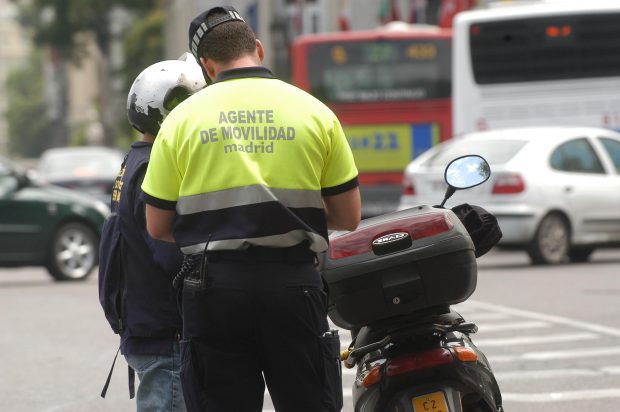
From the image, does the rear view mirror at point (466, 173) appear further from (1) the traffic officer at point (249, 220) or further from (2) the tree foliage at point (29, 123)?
(2) the tree foliage at point (29, 123)

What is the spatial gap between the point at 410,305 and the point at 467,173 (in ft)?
1.97

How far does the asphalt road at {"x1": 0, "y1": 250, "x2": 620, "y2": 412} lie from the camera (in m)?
8.36

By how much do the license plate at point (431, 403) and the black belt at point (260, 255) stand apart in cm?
69

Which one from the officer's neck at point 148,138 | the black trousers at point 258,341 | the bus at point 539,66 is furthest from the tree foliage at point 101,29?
the black trousers at point 258,341

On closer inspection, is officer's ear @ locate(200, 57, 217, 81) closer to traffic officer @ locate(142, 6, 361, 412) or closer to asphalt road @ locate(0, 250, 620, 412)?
traffic officer @ locate(142, 6, 361, 412)

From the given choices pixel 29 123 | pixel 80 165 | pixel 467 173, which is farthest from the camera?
pixel 29 123

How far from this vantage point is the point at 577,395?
816cm

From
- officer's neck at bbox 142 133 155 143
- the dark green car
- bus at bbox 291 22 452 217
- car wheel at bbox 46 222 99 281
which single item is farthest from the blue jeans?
bus at bbox 291 22 452 217

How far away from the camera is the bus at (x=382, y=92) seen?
78.6ft

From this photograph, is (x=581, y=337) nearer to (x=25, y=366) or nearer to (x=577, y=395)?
(x=577, y=395)

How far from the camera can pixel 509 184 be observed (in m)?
16.4

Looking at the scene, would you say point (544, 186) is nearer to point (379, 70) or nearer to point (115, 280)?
point (379, 70)

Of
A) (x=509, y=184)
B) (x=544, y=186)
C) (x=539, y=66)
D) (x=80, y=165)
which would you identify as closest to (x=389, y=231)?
(x=509, y=184)

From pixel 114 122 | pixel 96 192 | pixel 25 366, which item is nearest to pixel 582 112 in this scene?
pixel 96 192
